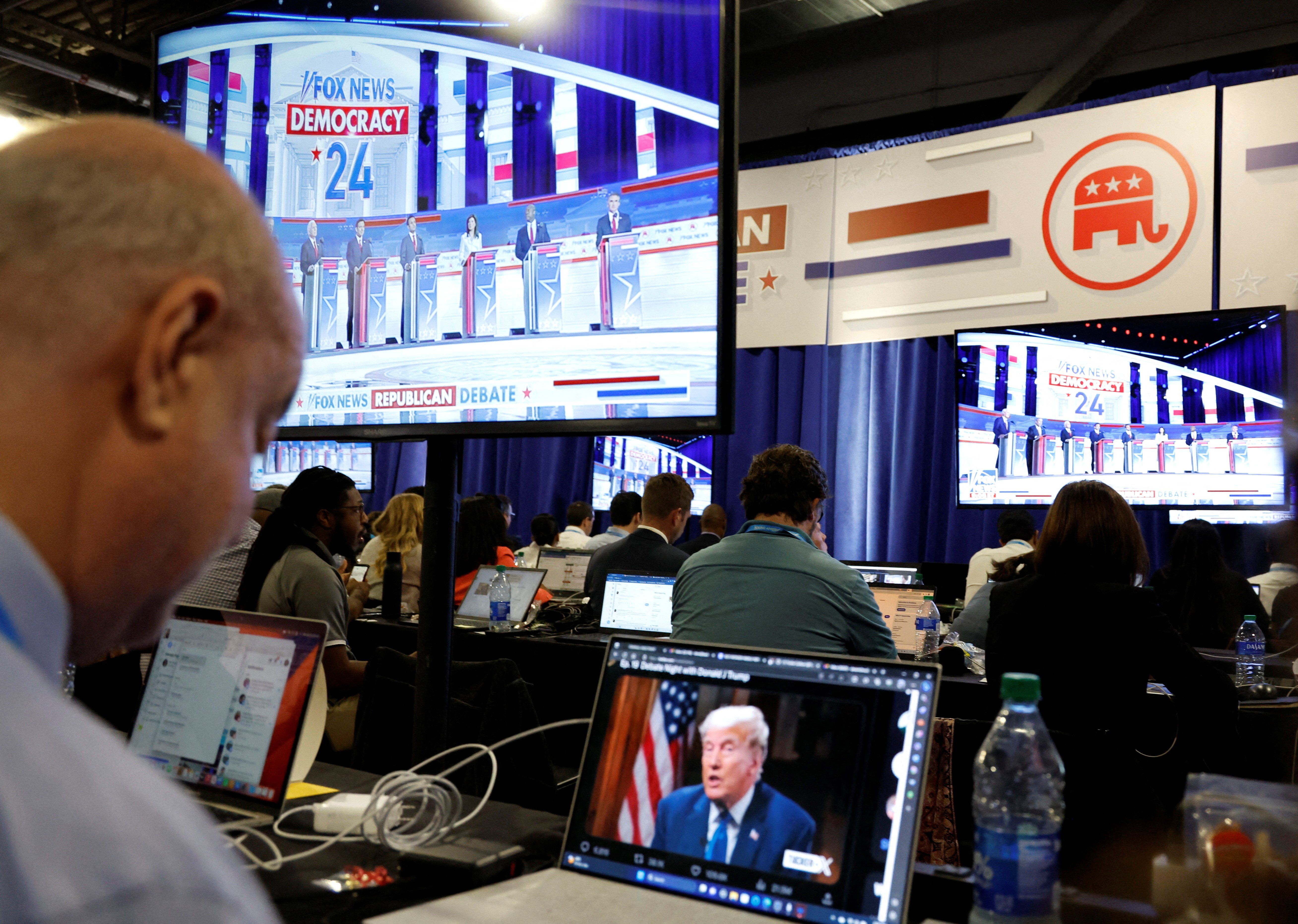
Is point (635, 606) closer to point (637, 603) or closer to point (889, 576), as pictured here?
point (637, 603)

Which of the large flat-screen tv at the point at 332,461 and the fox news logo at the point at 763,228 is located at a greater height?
the fox news logo at the point at 763,228

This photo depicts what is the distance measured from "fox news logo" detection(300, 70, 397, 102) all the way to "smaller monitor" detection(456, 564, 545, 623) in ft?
10.2

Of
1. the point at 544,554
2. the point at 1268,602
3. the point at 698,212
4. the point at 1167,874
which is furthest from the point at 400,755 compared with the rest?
the point at 1268,602

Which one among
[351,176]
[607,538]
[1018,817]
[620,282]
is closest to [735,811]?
[1018,817]

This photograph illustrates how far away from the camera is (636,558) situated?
4574mm

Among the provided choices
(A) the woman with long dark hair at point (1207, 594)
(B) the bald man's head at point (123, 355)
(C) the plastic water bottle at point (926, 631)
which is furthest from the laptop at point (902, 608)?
(B) the bald man's head at point (123, 355)

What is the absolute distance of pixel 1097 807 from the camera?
269cm

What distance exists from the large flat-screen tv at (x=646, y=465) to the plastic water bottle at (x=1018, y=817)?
683cm

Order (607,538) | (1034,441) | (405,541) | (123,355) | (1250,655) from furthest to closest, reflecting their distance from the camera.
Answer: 1. (607,538)
2. (1034,441)
3. (405,541)
4. (1250,655)
5. (123,355)

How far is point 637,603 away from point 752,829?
131 inches

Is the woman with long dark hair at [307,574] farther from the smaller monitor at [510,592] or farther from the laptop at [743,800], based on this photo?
the laptop at [743,800]

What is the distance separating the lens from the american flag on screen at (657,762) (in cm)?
107

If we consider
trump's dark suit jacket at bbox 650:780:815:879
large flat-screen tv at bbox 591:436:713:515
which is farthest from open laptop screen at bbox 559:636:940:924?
large flat-screen tv at bbox 591:436:713:515

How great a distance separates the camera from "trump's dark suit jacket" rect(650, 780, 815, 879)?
99cm
